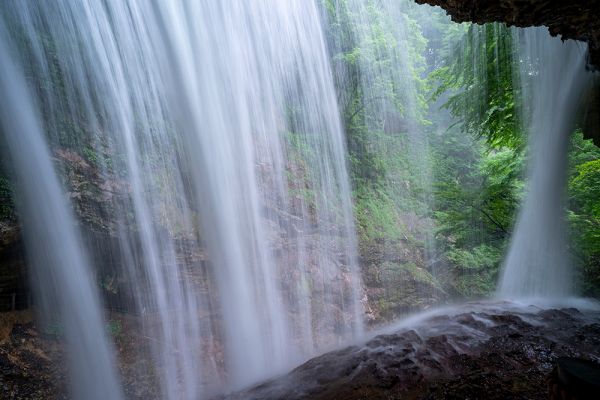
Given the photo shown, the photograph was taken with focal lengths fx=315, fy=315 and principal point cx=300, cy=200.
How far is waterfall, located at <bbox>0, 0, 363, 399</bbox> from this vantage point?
6395 mm

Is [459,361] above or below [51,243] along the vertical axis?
below

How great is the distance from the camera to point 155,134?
768cm

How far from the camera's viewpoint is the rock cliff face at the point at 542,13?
4.29m

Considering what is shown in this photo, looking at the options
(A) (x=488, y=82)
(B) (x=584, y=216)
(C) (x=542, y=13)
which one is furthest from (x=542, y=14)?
(B) (x=584, y=216)

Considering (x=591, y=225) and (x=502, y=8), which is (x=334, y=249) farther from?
(x=502, y=8)

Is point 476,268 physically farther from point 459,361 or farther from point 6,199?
point 6,199

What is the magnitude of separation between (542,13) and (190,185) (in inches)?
304

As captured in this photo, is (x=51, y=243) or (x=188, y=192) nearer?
(x=51, y=243)

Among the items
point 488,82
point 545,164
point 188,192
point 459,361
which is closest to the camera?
point 459,361

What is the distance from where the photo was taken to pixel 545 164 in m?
7.67

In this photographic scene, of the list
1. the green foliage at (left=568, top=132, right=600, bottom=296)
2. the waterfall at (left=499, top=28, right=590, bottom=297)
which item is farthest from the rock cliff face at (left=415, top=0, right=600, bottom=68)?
the green foliage at (left=568, top=132, right=600, bottom=296)

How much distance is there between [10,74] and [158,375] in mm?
6610

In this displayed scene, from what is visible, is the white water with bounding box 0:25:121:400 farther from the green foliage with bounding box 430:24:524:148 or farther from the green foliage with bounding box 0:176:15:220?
the green foliage with bounding box 430:24:524:148

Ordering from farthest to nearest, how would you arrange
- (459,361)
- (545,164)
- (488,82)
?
(488,82) → (545,164) → (459,361)
